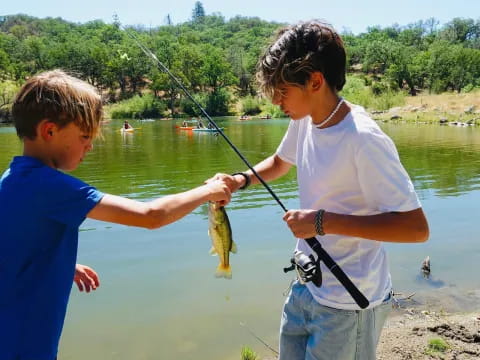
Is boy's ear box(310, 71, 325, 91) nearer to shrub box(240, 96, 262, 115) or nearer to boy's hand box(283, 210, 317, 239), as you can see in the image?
boy's hand box(283, 210, 317, 239)

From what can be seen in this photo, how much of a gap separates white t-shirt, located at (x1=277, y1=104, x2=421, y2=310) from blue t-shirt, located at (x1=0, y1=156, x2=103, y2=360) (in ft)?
3.55

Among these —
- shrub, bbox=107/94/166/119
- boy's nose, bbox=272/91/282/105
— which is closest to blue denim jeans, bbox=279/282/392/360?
boy's nose, bbox=272/91/282/105

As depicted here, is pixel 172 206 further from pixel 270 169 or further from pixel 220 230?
pixel 270 169

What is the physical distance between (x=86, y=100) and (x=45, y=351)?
1177 mm

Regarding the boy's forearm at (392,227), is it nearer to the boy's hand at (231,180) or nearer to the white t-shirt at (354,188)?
the white t-shirt at (354,188)

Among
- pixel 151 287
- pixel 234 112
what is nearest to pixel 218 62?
pixel 234 112

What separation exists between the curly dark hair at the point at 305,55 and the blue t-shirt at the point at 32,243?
1.06m

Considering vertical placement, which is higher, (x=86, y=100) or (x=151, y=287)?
(x=86, y=100)

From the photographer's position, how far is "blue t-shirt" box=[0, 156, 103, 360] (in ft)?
6.68

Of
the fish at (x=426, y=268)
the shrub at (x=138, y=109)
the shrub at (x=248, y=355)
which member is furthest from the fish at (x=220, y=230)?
the shrub at (x=138, y=109)

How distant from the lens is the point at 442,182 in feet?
54.5

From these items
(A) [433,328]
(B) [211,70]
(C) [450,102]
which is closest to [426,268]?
(A) [433,328]

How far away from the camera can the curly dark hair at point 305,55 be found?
7.45ft

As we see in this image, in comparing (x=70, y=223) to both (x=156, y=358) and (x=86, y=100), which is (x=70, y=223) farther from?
(x=156, y=358)
